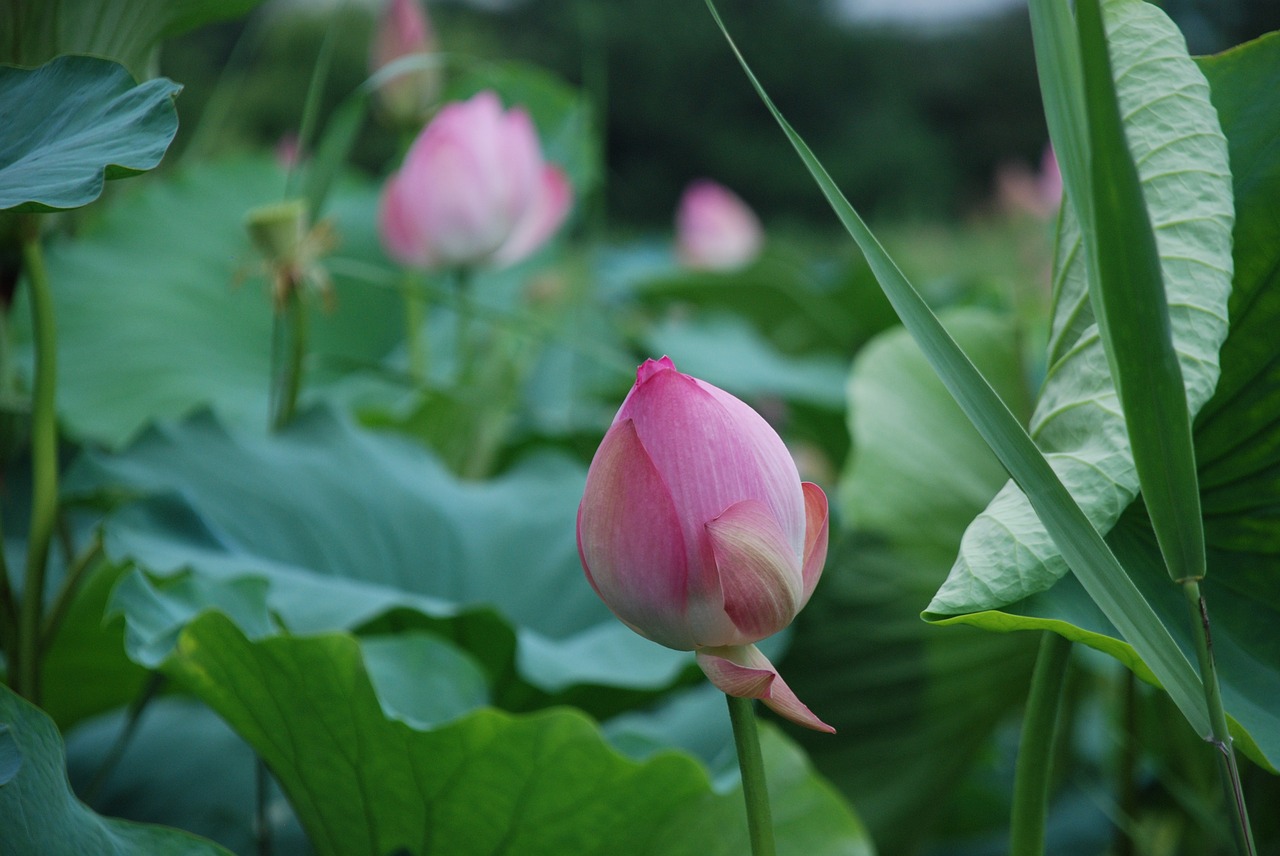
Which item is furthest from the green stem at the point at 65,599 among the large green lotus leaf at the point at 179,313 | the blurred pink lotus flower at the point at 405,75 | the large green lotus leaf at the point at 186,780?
the blurred pink lotus flower at the point at 405,75

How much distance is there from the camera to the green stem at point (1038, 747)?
30cm

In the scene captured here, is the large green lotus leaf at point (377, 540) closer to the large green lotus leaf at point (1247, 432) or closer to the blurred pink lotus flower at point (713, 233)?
the large green lotus leaf at point (1247, 432)

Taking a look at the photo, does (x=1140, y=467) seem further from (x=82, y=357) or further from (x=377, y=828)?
(x=82, y=357)

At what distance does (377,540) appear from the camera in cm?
60

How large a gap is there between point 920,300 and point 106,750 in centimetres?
Answer: 57

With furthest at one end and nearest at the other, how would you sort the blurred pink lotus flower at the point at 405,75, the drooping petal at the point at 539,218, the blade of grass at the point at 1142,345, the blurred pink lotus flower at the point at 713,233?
the blurred pink lotus flower at the point at 713,233
the blurred pink lotus flower at the point at 405,75
the drooping petal at the point at 539,218
the blade of grass at the point at 1142,345

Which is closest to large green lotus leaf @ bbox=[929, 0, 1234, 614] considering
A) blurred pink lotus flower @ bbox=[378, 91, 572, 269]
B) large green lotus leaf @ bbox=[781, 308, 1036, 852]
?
large green lotus leaf @ bbox=[781, 308, 1036, 852]

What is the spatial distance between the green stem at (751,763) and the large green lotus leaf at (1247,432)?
0.11 m

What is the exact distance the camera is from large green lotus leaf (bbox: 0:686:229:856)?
29 centimetres

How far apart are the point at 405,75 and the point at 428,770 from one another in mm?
808

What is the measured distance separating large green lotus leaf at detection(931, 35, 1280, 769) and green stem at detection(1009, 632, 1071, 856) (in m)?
0.02

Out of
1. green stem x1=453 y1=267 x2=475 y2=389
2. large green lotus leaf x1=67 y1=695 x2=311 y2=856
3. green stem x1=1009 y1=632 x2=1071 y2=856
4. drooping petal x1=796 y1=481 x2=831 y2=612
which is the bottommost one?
large green lotus leaf x1=67 y1=695 x2=311 y2=856

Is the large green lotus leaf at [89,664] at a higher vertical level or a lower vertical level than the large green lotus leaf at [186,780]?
higher

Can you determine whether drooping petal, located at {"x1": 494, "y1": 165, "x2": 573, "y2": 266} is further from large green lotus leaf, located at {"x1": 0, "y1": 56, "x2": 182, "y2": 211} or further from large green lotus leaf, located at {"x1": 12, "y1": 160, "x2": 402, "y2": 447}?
large green lotus leaf, located at {"x1": 0, "y1": 56, "x2": 182, "y2": 211}
